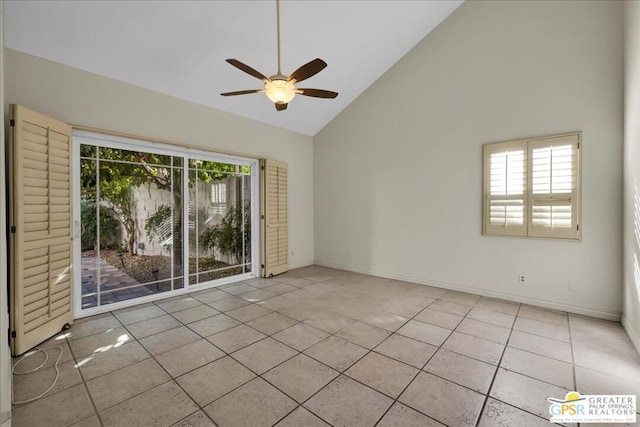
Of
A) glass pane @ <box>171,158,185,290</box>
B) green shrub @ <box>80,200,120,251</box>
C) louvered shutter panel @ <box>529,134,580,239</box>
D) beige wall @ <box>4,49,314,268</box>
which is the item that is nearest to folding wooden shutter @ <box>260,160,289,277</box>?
beige wall @ <box>4,49,314,268</box>

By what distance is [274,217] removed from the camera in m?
5.39

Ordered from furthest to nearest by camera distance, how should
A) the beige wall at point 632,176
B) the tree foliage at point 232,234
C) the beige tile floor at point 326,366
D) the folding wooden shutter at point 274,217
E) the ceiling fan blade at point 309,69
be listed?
the folding wooden shutter at point 274,217
the tree foliage at point 232,234
the beige wall at point 632,176
the ceiling fan blade at point 309,69
the beige tile floor at point 326,366

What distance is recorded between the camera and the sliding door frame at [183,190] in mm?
3357

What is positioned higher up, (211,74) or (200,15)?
(200,15)

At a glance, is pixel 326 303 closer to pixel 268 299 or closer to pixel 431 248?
pixel 268 299

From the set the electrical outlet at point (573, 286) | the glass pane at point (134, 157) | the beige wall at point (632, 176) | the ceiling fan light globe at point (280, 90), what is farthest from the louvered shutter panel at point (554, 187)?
the glass pane at point (134, 157)

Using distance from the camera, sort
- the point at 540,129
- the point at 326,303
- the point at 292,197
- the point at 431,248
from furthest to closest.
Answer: the point at 292,197 < the point at 431,248 < the point at 326,303 < the point at 540,129

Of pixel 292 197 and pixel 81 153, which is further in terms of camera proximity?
pixel 292 197

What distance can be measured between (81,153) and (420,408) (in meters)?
4.38

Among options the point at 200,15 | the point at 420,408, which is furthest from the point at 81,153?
the point at 420,408

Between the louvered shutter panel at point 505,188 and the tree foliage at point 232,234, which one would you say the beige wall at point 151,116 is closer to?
the tree foliage at point 232,234

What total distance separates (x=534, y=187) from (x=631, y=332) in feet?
5.86

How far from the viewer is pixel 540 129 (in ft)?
12.0

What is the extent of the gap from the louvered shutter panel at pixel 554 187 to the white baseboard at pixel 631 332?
971 mm
